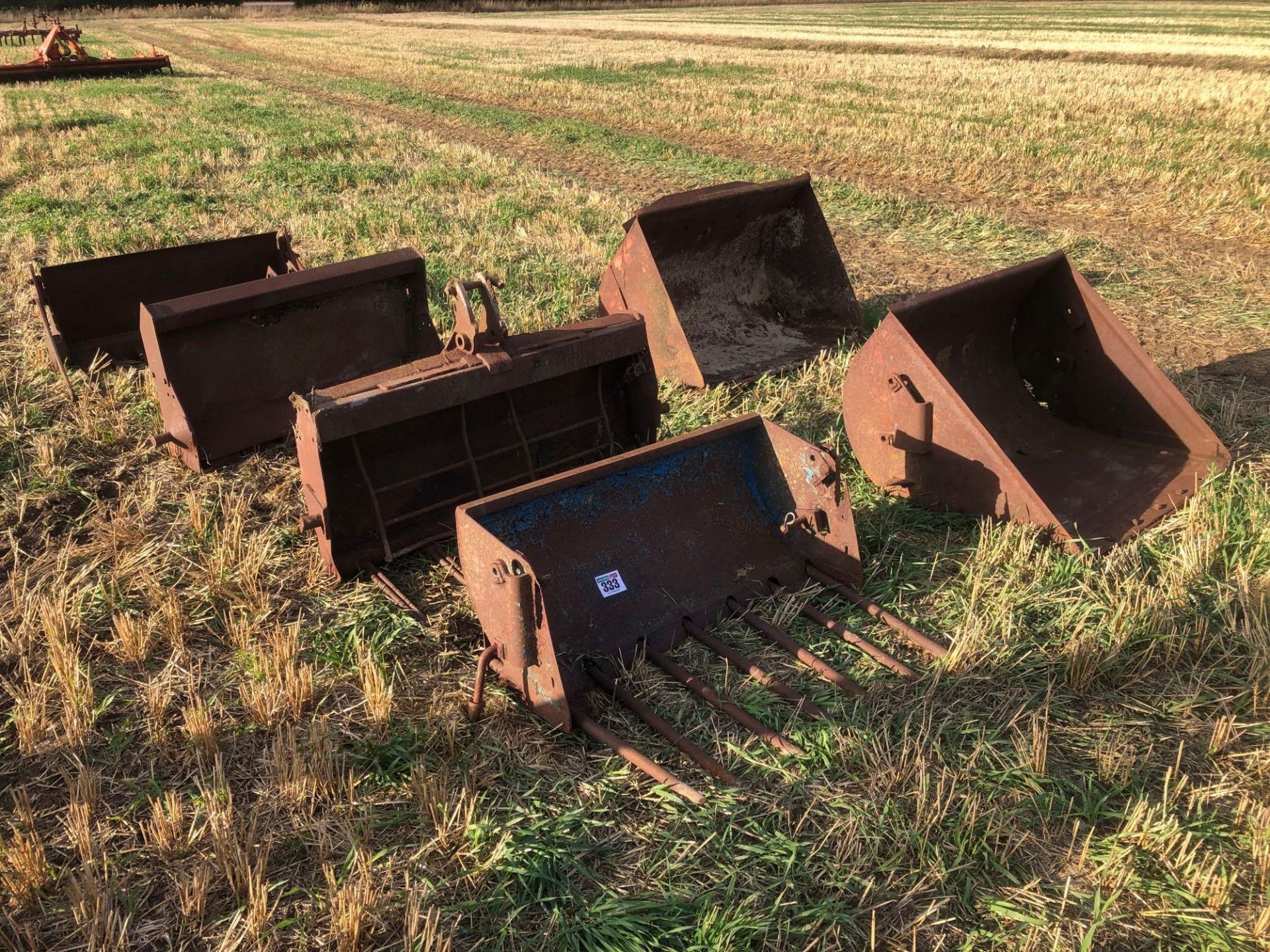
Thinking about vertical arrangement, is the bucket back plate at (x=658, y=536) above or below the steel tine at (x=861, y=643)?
above

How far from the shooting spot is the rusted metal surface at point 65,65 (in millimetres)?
19703

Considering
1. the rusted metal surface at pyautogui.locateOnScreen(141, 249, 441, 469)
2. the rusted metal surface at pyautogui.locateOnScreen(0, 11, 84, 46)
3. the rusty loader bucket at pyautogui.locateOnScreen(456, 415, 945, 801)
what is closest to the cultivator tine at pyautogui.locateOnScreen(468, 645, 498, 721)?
the rusty loader bucket at pyautogui.locateOnScreen(456, 415, 945, 801)

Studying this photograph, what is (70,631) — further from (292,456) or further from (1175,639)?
(1175,639)

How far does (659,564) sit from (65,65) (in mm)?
22836

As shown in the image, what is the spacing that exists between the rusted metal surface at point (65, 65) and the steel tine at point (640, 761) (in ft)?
76.5

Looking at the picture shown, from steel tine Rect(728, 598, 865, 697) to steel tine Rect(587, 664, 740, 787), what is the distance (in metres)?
0.54

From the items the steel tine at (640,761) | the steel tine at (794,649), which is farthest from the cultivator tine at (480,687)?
the steel tine at (794,649)

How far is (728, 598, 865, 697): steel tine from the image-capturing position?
3018mm

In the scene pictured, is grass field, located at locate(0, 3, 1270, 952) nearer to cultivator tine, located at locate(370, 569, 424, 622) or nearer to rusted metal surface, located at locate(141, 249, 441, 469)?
cultivator tine, located at locate(370, 569, 424, 622)

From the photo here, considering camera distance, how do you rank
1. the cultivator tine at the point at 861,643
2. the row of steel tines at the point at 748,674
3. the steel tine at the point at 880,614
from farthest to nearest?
the steel tine at the point at 880,614 < the cultivator tine at the point at 861,643 < the row of steel tines at the point at 748,674

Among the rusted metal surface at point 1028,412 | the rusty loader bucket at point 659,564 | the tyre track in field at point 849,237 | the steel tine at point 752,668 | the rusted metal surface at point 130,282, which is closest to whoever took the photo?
the rusty loader bucket at point 659,564

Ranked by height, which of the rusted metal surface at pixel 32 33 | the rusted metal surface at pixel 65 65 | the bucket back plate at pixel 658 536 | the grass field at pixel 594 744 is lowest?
the grass field at pixel 594 744

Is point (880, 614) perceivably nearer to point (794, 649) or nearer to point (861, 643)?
point (861, 643)

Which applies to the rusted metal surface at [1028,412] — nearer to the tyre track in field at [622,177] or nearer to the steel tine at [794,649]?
the steel tine at [794,649]
